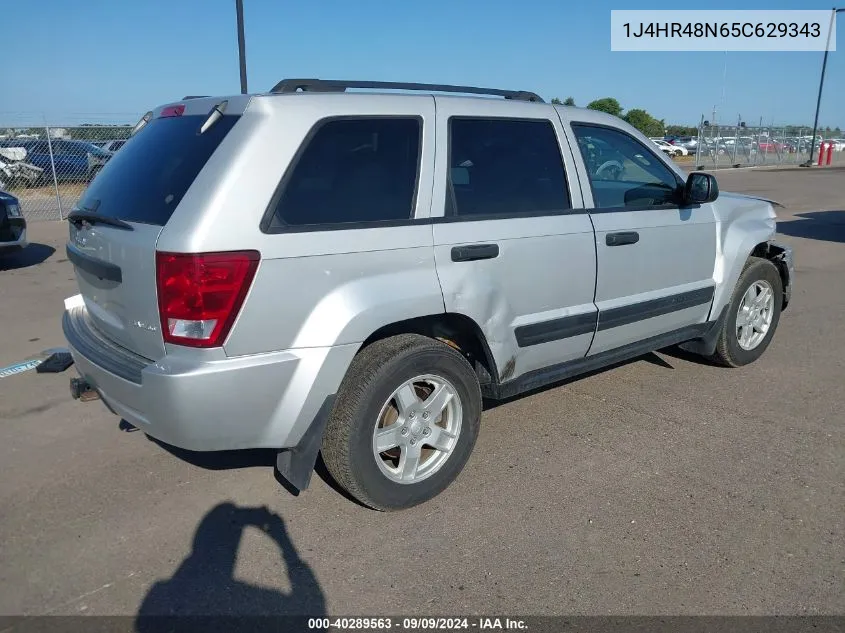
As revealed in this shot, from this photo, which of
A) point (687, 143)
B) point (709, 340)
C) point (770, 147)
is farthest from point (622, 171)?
point (687, 143)

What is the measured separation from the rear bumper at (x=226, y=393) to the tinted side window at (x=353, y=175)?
578 mm

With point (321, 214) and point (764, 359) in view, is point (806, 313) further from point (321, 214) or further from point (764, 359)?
point (321, 214)

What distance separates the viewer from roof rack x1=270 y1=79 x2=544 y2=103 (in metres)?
3.22

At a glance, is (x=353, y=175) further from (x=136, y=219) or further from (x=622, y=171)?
(x=622, y=171)

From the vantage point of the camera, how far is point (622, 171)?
4.49m

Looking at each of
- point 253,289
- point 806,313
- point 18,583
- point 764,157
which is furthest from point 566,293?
point 764,157

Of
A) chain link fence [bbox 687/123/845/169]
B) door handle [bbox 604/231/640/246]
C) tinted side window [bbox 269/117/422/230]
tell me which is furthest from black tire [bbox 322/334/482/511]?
chain link fence [bbox 687/123/845/169]

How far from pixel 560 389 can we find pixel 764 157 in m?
36.7

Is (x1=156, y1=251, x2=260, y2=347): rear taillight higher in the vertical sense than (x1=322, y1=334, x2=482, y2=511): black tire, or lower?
higher

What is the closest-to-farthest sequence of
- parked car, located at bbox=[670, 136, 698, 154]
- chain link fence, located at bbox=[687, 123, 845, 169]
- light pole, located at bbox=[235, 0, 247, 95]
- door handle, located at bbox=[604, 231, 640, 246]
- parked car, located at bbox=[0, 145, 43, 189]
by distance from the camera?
door handle, located at bbox=[604, 231, 640, 246] → light pole, located at bbox=[235, 0, 247, 95] → parked car, located at bbox=[0, 145, 43, 189] → chain link fence, located at bbox=[687, 123, 845, 169] → parked car, located at bbox=[670, 136, 698, 154]

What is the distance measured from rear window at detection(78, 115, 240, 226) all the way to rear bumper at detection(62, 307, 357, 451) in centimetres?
62

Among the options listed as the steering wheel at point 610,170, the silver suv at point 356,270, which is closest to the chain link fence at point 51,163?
the silver suv at point 356,270

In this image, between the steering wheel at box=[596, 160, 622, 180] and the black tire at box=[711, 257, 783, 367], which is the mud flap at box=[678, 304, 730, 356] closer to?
the black tire at box=[711, 257, 783, 367]

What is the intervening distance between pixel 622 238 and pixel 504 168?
852 millimetres
